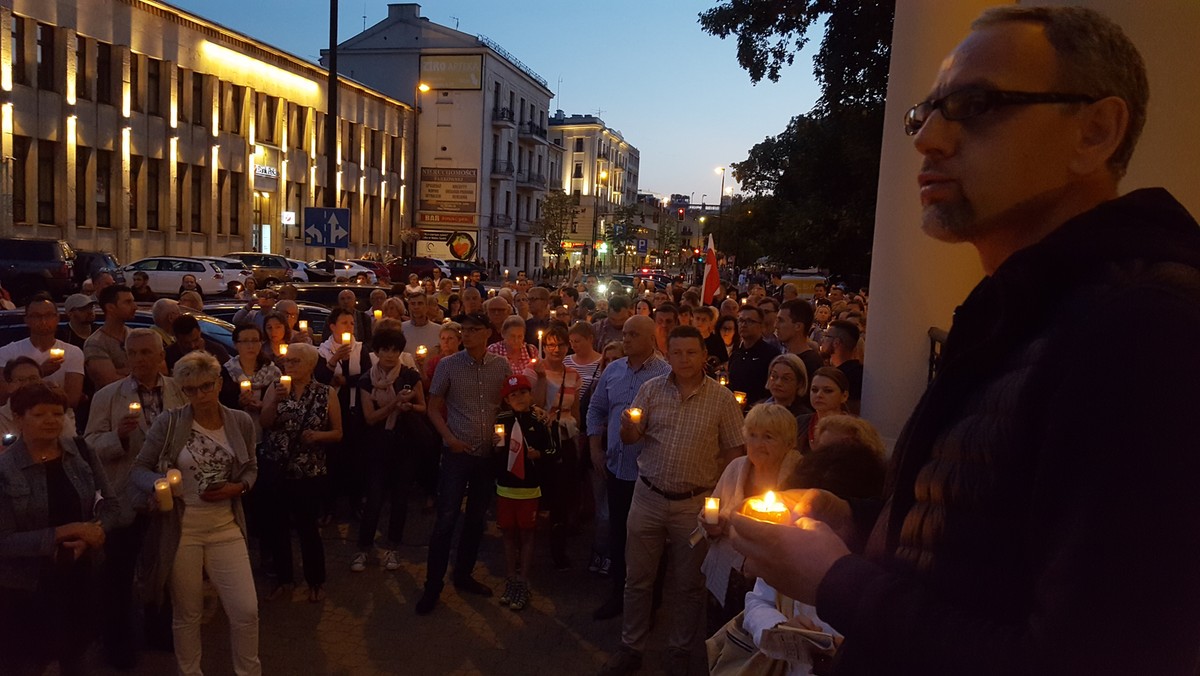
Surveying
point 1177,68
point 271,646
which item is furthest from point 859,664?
point 1177,68

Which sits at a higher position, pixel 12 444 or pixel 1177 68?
pixel 1177 68

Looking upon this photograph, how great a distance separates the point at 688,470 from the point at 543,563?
270 centimetres

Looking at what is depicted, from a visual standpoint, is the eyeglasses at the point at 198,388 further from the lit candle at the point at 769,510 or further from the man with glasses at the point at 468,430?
the lit candle at the point at 769,510

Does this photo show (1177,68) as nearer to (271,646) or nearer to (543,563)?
(543,563)

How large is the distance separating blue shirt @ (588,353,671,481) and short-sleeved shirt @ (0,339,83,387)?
419cm

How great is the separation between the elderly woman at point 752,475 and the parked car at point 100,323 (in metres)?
5.51

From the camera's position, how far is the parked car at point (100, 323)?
7836 millimetres

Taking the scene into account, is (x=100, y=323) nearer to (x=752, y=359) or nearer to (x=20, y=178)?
(x=752, y=359)

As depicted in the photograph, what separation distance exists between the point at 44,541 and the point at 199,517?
78 centimetres

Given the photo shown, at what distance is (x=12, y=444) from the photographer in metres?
4.29

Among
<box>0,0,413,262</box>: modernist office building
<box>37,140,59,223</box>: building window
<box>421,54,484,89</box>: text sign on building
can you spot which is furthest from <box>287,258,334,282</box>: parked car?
<box>421,54,484,89</box>: text sign on building

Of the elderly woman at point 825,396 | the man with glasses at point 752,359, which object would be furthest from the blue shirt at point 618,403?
the man with glasses at point 752,359

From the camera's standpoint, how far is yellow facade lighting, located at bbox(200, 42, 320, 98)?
1479 inches

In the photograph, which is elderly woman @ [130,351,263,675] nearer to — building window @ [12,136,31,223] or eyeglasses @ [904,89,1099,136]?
eyeglasses @ [904,89,1099,136]
